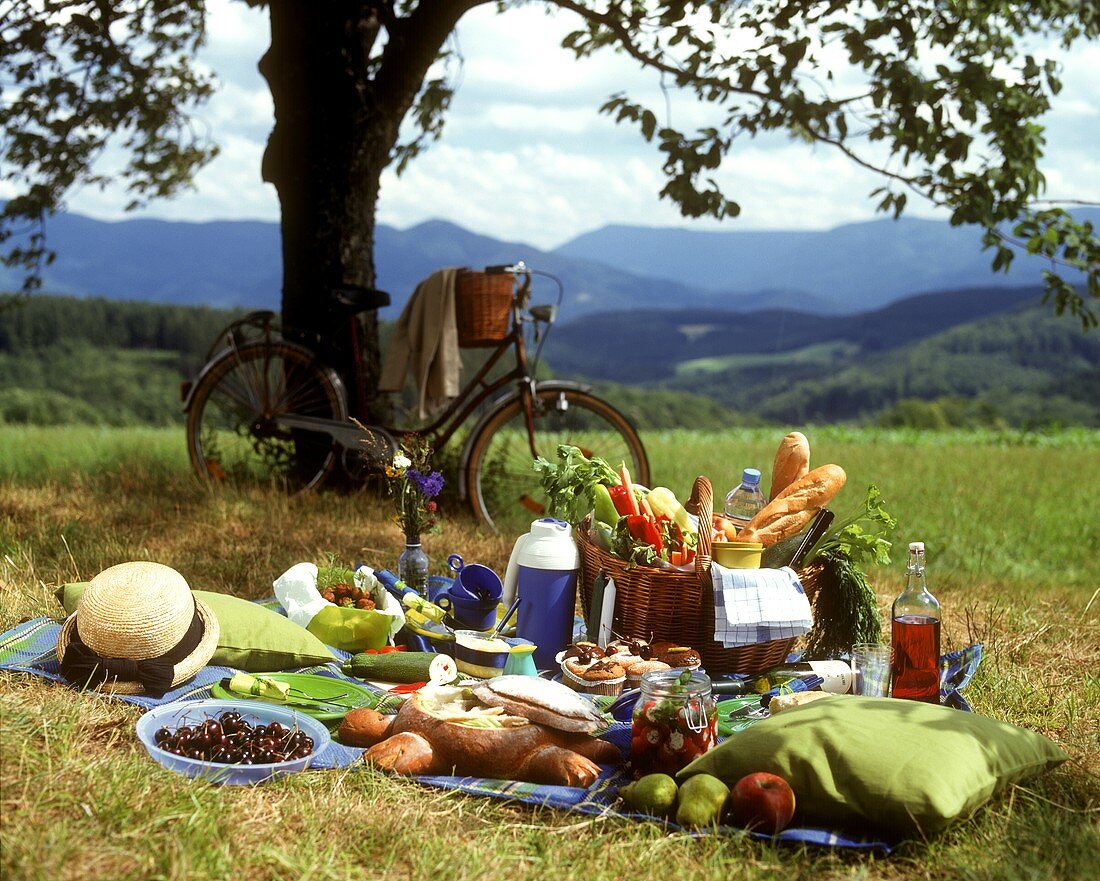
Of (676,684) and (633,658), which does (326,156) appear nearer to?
(633,658)

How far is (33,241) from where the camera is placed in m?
9.09

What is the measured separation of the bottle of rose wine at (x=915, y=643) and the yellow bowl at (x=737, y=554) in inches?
19.3

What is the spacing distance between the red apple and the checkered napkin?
0.91 m

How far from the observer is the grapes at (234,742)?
2.78 m

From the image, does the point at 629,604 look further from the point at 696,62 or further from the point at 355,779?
the point at 696,62

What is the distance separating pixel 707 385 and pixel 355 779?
427ft

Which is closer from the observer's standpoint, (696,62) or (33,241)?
(696,62)

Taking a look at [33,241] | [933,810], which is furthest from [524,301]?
[33,241]

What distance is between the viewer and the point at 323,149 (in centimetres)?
701

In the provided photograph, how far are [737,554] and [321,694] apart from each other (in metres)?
1.47

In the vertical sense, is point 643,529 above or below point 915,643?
above

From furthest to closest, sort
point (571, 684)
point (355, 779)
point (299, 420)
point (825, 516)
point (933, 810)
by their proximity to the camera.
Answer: point (299, 420) → point (825, 516) → point (571, 684) → point (355, 779) → point (933, 810)

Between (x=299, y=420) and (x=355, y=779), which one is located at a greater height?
(x=299, y=420)

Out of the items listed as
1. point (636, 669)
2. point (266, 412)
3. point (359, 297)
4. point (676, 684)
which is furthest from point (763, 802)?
point (266, 412)
